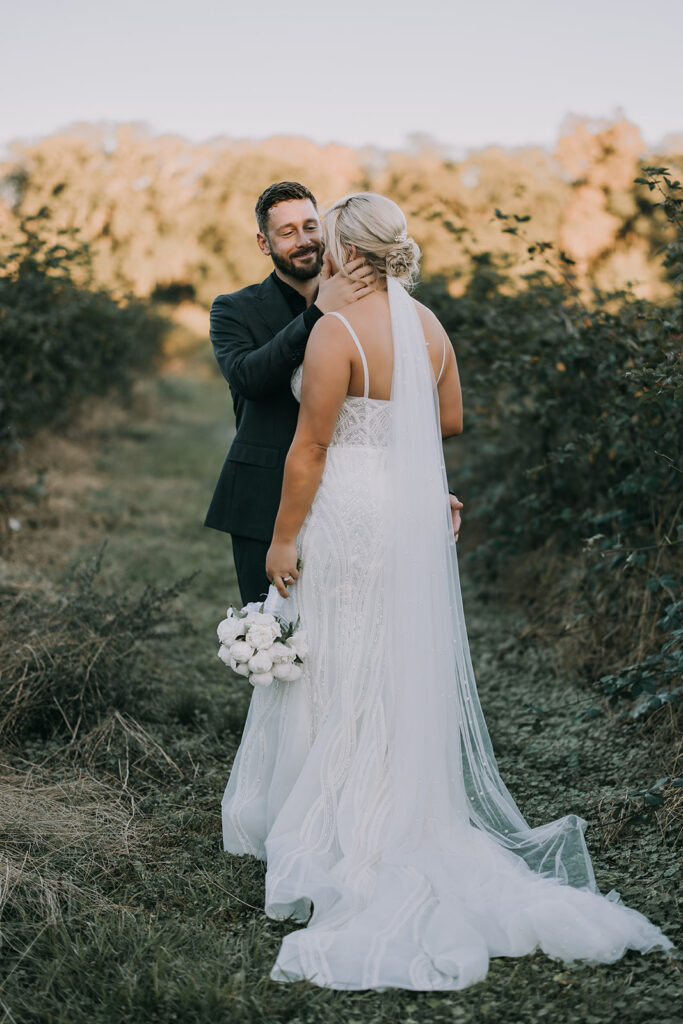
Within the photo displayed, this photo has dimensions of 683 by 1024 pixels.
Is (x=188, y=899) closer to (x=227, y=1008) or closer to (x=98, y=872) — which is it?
(x=98, y=872)

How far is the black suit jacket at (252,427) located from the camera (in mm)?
3178

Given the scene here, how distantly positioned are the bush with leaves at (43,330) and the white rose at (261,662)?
489 centimetres

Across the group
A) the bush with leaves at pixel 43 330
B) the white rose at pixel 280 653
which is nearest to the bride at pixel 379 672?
the white rose at pixel 280 653

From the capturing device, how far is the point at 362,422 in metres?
2.86

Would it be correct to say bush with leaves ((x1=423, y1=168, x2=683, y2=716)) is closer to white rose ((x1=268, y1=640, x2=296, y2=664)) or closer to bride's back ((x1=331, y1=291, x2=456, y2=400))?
bride's back ((x1=331, y1=291, x2=456, y2=400))

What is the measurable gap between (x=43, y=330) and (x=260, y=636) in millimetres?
6002

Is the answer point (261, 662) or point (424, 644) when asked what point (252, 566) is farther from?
point (424, 644)

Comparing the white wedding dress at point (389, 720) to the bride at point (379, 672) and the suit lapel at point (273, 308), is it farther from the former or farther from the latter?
the suit lapel at point (273, 308)

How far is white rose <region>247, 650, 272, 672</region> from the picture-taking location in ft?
9.25

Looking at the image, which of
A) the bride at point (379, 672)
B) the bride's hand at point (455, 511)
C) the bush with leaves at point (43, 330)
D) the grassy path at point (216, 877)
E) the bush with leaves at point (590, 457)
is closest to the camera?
the grassy path at point (216, 877)

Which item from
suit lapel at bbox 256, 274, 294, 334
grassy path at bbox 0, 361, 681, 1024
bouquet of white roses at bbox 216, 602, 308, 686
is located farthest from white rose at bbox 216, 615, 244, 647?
suit lapel at bbox 256, 274, 294, 334

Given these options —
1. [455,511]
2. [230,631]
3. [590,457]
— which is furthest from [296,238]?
[590,457]

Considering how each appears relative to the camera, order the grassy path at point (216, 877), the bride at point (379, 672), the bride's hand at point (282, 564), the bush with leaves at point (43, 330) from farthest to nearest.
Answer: the bush with leaves at point (43, 330) → the bride's hand at point (282, 564) → the bride at point (379, 672) → the grassy path at point (216, 877)

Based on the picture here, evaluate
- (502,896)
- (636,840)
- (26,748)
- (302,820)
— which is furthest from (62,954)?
(636,840)
